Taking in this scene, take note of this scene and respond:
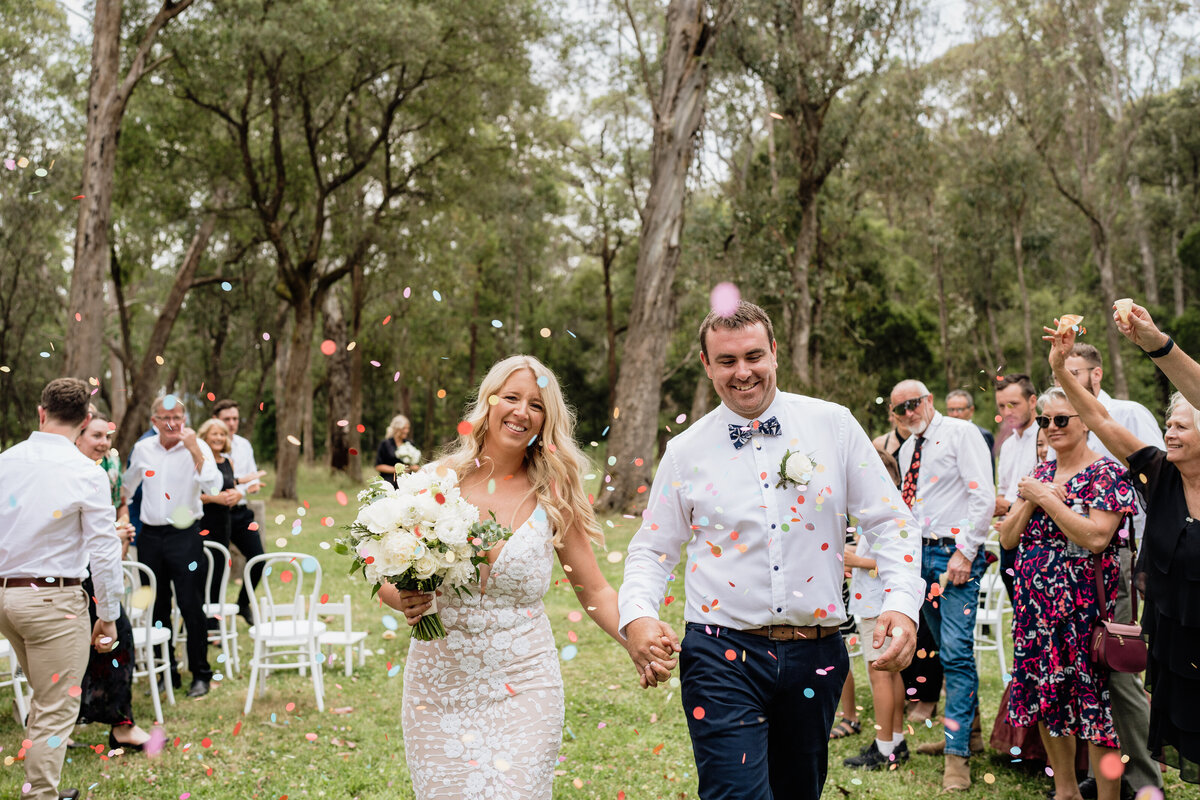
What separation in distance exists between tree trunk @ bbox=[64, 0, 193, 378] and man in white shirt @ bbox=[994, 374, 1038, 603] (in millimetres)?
11979

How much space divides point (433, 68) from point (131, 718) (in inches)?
697

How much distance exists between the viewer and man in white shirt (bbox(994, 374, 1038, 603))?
6.22 metres

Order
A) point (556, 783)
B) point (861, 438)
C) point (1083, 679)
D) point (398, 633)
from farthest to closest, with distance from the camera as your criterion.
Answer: point (398, 633)
point (556, 783)
point (1083, 679)
point (861, 438)

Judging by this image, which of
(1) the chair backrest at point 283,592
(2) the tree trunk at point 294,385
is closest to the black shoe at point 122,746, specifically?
(1) the chair backrest at point 283,592

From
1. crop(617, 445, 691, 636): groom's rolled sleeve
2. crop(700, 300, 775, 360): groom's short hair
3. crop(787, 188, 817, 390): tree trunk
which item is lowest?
crop(617, 445, 691, 636): groom's rolled sleeve

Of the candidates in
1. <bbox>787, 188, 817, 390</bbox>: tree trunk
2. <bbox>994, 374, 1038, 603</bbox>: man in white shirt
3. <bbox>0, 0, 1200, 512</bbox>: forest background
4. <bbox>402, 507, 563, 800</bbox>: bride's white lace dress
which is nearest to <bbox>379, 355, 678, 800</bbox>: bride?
<bbox>402, 507, 563, 800</bbox>: bride's white lace dress

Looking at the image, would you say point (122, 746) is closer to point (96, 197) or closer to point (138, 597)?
point (138, 597)

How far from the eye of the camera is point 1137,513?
4508mm

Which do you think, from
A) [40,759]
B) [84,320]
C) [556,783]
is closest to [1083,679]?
[556,783]

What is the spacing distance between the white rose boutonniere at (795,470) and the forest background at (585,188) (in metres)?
10.5

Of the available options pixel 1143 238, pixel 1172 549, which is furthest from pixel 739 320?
pixel 1143 238

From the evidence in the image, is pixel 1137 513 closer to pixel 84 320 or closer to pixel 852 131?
pixel 84 320

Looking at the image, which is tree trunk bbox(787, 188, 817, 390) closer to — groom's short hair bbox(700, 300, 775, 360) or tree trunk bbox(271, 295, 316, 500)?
tree trunk bbox(271, 295, 316, 500)

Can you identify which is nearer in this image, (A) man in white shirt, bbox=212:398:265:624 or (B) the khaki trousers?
(B) the khaki trousers
